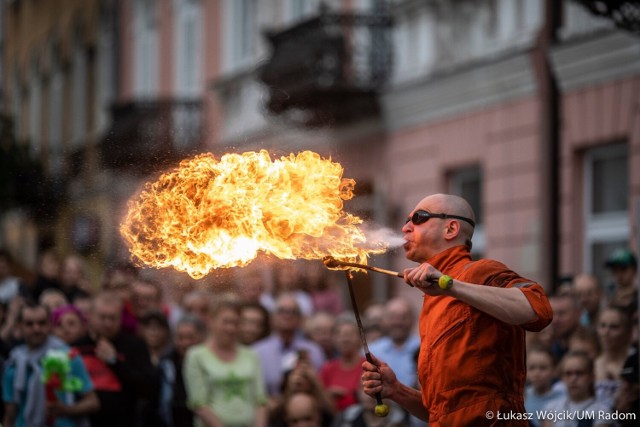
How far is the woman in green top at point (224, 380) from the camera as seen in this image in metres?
11.3

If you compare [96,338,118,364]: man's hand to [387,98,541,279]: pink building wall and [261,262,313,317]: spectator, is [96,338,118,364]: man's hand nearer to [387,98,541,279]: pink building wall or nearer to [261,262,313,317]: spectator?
[261,262,313,317]: spectator

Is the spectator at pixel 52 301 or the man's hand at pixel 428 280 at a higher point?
the man's hand at pixel 428 280

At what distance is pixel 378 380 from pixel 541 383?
3.35m

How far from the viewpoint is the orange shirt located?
6539 millimetres

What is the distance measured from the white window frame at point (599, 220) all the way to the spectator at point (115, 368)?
592 cm

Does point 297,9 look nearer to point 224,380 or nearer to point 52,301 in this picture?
point 52,301

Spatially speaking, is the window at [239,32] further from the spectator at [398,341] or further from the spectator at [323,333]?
the spectator at [398,341]

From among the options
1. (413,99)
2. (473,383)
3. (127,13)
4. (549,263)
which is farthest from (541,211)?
(127,13)

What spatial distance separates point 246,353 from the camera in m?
11.7

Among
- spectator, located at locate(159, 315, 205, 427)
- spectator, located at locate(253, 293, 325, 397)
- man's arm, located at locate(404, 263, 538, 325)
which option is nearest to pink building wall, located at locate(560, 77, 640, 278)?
spectator, located at locate(253, 293, 325, 397)

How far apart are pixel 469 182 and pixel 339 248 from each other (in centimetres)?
1122

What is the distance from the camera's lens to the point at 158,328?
41.1 feet

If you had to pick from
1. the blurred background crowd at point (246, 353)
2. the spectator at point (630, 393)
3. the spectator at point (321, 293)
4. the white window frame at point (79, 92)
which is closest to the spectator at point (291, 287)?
the spectator at point (321, 293)

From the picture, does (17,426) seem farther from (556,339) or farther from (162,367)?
(556,339)
